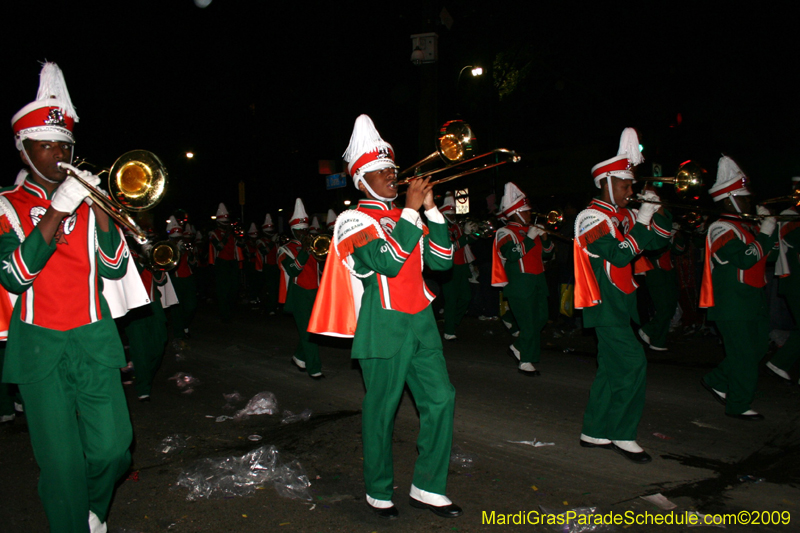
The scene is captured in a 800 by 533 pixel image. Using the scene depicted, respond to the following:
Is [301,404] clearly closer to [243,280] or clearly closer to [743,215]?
[743,215]

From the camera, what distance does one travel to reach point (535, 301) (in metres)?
7.49

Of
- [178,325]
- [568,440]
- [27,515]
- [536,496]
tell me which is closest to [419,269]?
[536,496]

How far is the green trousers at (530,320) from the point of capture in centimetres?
726

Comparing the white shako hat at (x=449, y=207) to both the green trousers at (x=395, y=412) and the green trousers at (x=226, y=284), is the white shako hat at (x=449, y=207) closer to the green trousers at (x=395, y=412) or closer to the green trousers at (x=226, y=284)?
the green trousers at (x=226, y=284)

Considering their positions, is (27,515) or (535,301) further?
(535,301)

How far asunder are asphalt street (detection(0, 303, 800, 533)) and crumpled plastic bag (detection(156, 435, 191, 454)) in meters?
0.03

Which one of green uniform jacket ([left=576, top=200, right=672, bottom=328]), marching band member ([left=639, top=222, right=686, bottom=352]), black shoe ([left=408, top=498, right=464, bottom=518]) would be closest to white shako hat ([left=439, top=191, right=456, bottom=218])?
marching band member ([left=639, top=222, right=686, bottom=352])

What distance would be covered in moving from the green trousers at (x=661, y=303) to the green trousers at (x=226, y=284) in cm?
862

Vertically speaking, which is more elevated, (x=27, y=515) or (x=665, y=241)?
(x=665, y=241)

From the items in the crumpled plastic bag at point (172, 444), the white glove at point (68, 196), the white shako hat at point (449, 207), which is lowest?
the crumpled plastic bag at point (172, 444)

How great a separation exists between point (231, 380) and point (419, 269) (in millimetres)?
4677

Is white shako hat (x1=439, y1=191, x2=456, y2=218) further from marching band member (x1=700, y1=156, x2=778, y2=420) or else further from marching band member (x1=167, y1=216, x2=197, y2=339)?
marching band member (x1=700, y1=156, x2=778, y2=420)

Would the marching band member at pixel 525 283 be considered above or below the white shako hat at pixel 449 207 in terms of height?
below

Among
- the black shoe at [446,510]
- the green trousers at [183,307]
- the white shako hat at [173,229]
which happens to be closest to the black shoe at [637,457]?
the black shoe at [446,510]
